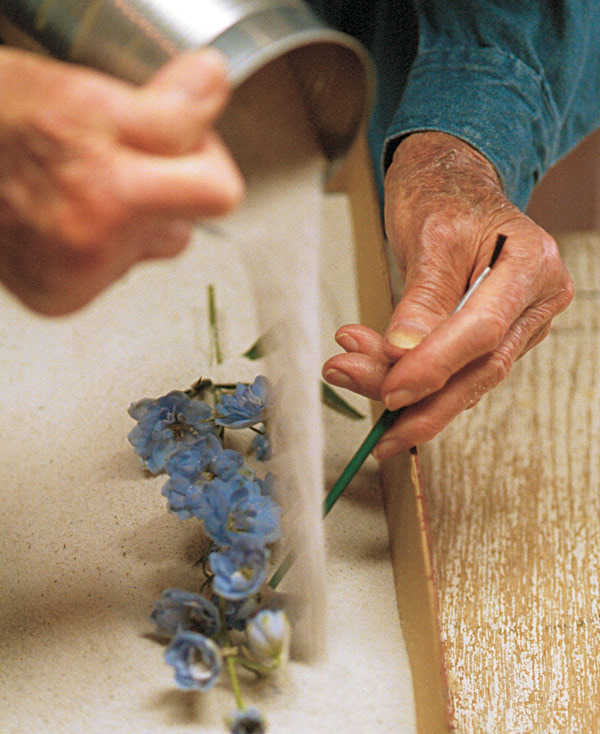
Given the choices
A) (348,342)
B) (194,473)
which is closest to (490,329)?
(348,342)

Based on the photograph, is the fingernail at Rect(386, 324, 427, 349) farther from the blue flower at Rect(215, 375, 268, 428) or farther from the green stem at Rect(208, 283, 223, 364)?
the green stem at Rect(208, 283, 223, 364)

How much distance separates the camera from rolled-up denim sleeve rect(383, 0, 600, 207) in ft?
2.39

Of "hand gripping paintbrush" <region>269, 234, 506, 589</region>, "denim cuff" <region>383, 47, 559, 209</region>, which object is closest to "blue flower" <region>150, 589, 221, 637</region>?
"hand gripping paintbrush" <region>269, 234, 506, 589</region>

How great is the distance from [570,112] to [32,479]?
65 centimetres

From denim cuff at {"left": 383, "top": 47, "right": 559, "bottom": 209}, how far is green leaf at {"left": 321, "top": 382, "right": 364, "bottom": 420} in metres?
0.23

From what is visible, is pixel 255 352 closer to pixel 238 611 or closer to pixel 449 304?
pixel 449 304

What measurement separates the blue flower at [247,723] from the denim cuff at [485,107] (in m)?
0.51

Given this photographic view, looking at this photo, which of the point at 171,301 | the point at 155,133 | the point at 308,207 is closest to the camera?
the point at 155,133

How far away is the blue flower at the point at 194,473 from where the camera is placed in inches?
20.6

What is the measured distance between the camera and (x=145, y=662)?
0.51 meters

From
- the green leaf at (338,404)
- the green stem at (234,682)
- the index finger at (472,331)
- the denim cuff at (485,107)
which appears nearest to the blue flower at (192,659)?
the green stem at (234,682)

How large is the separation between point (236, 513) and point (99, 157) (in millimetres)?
238

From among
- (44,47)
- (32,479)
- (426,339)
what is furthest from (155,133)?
(32,479)

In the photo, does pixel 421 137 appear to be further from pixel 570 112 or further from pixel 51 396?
pixel 51 396
